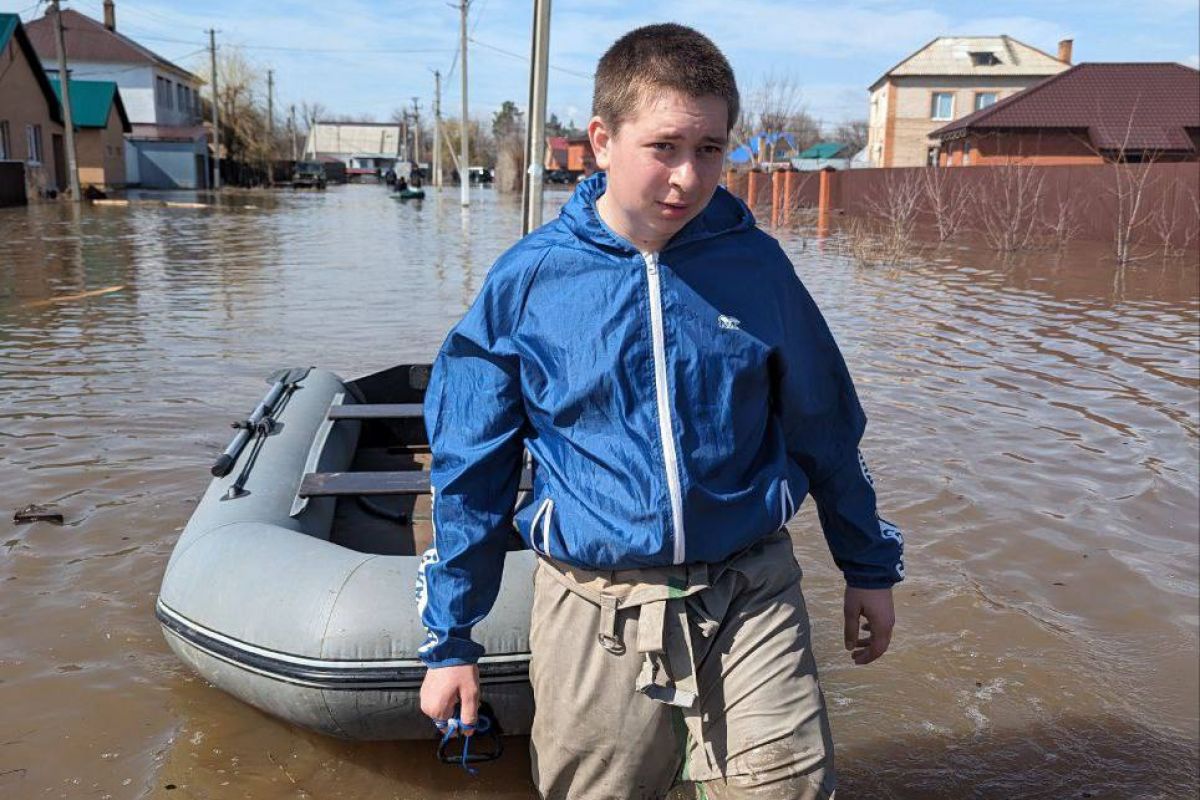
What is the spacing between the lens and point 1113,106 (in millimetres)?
32250

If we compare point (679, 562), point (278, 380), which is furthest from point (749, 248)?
point (278, 380)

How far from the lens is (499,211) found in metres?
36.8

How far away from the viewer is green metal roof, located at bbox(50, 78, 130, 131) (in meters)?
41.1

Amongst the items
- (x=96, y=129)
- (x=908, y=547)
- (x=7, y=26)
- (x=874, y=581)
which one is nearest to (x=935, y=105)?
(x=96, y=129)

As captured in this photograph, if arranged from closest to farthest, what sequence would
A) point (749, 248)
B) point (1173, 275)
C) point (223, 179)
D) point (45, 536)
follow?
point (749, 248)
point (45, 536)
point (1173, 275)
point (223, 179)

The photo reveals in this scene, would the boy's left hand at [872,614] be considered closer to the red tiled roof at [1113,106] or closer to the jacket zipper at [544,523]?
the jacket zipper at [544,523]

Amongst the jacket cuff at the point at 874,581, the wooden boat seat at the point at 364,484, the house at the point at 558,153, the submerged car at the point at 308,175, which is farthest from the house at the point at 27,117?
the house at the point at 558,153

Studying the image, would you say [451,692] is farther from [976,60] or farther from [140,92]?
[140,92]

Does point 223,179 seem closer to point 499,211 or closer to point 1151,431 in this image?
point 499,211

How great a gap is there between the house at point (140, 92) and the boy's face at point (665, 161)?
50.5m

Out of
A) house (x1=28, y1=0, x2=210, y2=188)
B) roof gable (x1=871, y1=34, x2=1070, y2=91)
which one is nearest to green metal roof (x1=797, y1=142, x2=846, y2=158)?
roof gable (x1=871, y1=34, x2=1070, y2=91)

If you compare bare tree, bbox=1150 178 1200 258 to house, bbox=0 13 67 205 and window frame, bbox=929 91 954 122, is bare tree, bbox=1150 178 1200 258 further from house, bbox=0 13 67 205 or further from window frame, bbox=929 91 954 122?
window frame, bbox=929 91 954 122

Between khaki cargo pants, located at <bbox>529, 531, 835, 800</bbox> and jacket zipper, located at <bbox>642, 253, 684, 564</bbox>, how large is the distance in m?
0.11

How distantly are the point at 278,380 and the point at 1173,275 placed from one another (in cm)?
1475
